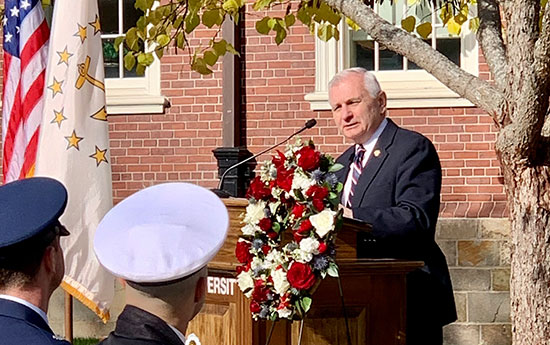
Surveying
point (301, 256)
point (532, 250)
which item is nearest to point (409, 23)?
point (532, 250)

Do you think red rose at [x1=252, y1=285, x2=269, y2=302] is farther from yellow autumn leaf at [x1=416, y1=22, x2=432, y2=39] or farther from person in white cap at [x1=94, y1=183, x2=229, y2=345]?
yellow autumn leaf at [x1=416, y1=22, x2=432, y2=39]

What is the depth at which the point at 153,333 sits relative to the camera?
2605 mm

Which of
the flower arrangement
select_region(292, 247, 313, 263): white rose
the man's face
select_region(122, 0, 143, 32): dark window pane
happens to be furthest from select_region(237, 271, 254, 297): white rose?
select_region(122, 0, 143, 32): dark window pane

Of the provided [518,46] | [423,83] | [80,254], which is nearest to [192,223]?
[518,46]

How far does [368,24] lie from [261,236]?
1.31 m

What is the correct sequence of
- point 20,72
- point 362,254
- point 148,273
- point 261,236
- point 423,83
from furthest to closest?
point 423,83 < point 20,72 < point 362,254 < point 261,236 < point 148,273

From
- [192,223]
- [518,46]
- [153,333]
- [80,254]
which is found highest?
[518,46]

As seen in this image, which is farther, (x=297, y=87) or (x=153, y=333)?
(x=297, y=87)

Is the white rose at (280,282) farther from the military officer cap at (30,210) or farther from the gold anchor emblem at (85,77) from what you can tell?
the gold anchor emblem at (85,77)

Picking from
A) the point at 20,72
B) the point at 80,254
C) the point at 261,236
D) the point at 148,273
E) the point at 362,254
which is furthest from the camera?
the point at 20,72

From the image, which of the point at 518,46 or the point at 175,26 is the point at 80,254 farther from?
the point at 518,46

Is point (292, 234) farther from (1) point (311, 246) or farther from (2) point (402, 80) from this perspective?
(2) point (402, 80)

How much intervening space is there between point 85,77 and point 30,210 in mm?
4423

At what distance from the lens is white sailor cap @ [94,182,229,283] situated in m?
2.59
